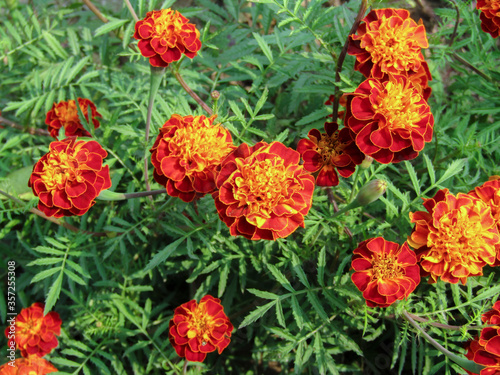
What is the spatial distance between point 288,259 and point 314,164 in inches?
20.3

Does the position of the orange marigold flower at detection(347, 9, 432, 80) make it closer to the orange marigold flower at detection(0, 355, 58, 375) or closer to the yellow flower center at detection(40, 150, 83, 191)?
the yellow flower center at detection(40, 150, 83, 191)

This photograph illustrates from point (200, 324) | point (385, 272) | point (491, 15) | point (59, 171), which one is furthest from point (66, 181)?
point (491, 15)

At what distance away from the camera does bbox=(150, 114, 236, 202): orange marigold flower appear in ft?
4.83

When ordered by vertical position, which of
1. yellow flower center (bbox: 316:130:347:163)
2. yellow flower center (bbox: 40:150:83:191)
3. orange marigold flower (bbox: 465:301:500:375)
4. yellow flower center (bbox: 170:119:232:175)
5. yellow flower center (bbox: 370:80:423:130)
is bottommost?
orange marigold flower (bbox: 465:301:500:375)

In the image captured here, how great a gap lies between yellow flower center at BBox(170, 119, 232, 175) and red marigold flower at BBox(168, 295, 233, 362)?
0.71 m

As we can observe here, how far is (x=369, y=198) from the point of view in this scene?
1.49m

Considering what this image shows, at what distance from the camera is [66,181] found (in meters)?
1.50

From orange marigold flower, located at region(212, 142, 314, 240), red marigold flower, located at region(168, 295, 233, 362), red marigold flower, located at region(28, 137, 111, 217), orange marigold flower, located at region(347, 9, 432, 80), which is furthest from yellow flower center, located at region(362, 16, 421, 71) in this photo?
red marigold flower, located at region(168, 295, 233, 362)

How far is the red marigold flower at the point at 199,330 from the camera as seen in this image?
1.79 m

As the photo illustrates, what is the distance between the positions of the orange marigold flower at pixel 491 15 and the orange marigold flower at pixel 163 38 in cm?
138

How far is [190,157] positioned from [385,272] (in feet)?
2.67

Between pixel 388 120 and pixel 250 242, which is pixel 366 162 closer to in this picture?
pixel 388 120

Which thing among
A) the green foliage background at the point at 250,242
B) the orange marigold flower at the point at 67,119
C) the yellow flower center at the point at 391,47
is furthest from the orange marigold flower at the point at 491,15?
the orange marigold flower at the point at 67,119

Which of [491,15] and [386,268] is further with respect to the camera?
[491,15]
